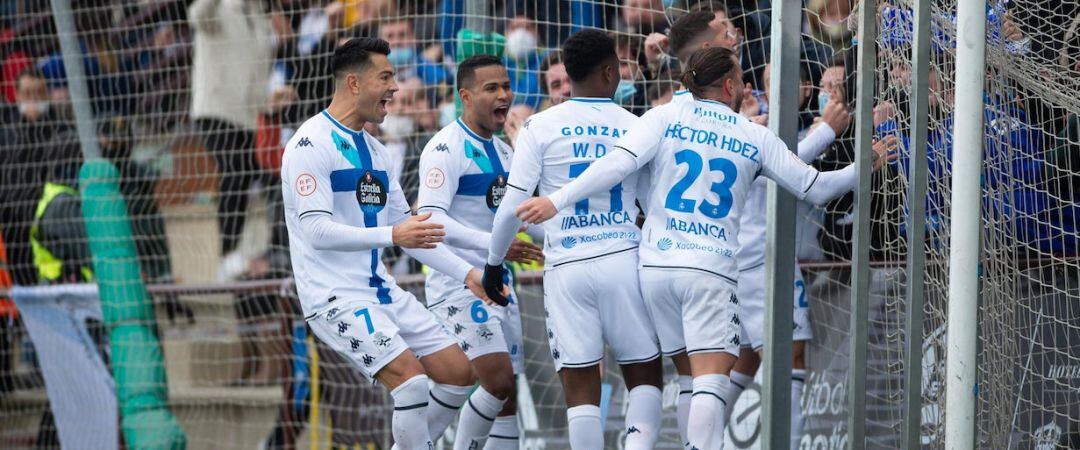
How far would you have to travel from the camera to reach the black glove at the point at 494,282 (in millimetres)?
5977

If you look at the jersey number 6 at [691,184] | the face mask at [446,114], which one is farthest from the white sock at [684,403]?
the face mask at [446,114]

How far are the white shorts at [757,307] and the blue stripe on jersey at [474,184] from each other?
1368 mm

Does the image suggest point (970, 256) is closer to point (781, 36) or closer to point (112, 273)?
point (781, 36)

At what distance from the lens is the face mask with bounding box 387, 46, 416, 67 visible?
8883 mm

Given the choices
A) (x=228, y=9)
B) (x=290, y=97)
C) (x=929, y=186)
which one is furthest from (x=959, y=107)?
(x=228, y=9)

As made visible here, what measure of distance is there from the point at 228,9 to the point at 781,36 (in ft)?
17.7

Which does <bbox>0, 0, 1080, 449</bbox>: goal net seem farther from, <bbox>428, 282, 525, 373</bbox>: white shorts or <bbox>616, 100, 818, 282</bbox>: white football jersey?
<bbox>428, 282, 525, 373</bbox>: white shorts

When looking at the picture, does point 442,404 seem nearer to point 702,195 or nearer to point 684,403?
point 684,403

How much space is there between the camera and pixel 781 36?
596 cm

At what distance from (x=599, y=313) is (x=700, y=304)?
1.63ft

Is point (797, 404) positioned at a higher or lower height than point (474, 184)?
→ lower

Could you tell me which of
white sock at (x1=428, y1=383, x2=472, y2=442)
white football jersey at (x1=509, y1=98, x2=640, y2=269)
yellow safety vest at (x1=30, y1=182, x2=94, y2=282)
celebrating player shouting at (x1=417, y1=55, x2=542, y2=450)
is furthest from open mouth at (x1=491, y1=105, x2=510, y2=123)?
yellow safety vest at (x1=30, y1=182, x2=94, y2=282)

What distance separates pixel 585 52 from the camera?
596cm

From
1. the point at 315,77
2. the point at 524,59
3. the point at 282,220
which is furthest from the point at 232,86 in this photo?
the point at 524,59
